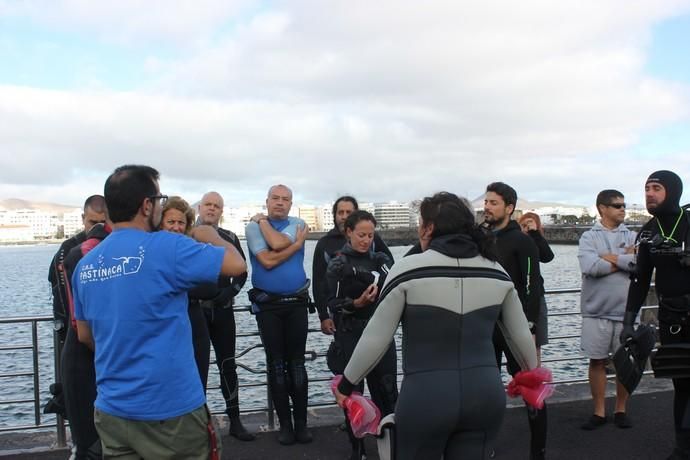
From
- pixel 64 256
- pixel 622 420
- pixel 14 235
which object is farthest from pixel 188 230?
pixel 14 235

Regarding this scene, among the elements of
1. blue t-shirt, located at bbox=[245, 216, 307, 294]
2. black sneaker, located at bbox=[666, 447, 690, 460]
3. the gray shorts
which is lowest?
black sneaker, located at bbox=[666, 447, 690, 460]

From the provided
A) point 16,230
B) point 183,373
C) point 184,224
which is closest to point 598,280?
point 184,224

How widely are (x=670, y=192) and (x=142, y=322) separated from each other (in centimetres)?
377

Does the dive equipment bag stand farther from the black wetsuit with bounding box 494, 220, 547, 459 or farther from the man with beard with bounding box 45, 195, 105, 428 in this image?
the black wetsuit with bounding box 494, 220, 547, 459

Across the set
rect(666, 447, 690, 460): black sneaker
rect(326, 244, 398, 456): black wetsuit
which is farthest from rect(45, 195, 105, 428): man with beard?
rect(666, 447, 690, 460): black sneaker

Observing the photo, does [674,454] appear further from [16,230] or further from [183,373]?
[16,230]

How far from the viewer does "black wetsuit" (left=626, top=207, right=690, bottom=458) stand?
4094 mm

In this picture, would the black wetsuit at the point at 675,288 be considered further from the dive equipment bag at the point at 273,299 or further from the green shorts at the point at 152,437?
the green shorts at the point at 152,437

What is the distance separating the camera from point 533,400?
117 inches

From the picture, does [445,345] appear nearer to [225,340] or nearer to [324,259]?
[324,259]

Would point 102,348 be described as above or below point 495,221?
below

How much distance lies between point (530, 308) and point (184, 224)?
2628mm

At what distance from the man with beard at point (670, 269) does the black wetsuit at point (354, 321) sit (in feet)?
5.80

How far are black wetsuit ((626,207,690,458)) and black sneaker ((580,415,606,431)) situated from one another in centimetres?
98
